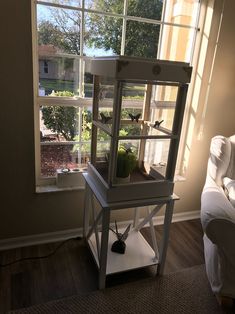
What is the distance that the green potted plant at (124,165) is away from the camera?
1465mm

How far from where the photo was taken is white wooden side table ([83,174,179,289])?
1.44 m

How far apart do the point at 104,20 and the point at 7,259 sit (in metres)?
1.71

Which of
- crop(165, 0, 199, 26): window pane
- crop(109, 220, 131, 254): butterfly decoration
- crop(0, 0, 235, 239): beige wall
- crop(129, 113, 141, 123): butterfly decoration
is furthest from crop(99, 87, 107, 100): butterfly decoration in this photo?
crop(109, 220, 131, 254): butterfly decoration

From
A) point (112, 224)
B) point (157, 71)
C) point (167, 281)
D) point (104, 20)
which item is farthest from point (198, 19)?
point (167, 281)

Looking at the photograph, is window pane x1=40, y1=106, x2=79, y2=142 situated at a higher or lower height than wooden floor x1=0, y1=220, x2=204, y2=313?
higher

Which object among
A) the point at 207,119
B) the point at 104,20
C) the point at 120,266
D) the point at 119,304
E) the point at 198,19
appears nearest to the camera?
the point at 119,304

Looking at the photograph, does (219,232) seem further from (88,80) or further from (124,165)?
(88,80)

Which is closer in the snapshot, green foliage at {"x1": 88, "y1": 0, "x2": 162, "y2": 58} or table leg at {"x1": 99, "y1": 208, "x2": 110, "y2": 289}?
table leg at {"x1": 99, "y1": 208, "x2": 110, "y2": 289}

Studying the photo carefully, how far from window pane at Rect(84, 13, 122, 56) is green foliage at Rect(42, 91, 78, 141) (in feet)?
1.14

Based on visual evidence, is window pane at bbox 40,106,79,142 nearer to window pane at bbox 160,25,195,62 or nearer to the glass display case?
the glass display case

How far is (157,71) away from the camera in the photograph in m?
1.30

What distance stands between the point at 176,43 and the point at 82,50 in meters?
0.73

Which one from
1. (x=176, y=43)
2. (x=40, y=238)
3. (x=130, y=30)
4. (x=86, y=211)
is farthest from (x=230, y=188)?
(x=40, y=238)

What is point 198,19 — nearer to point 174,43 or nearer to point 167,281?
point 174,43
